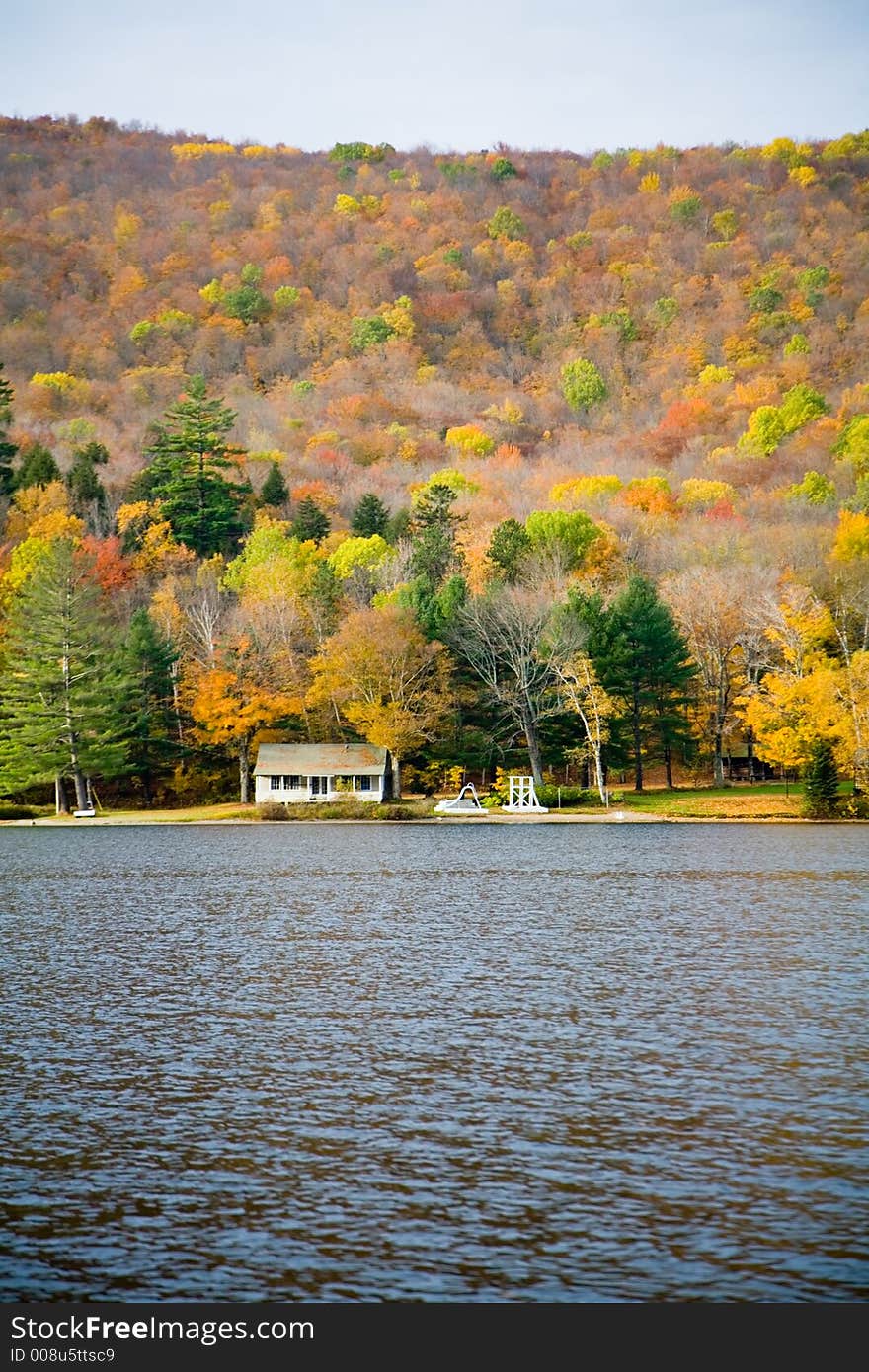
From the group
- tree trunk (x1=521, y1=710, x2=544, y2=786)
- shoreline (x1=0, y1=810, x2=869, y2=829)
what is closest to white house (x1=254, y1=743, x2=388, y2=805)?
shoreline (x1=0, y1=810, x2=869, y2=829)

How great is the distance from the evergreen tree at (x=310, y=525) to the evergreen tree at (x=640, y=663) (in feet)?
139

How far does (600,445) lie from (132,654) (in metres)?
101

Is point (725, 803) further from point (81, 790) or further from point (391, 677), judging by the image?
point (81, 790)

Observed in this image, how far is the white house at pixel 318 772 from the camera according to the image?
88.7 metres

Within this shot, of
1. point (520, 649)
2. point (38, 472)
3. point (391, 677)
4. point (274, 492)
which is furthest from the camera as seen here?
point (274, 492)

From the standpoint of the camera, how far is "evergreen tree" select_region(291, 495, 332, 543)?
12588 centimetres

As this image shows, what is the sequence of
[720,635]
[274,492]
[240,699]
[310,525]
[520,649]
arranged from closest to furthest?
[520,649]
[240,699]
[720,635]
[310,525]
[274,492]

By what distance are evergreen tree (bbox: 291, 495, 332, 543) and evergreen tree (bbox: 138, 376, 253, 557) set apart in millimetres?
5257

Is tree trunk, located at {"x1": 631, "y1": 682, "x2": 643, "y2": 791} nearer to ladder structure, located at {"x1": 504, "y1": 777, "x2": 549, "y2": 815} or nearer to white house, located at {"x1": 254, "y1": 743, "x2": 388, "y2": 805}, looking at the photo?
ladder structure, located at {"x1": 504, "y1": 777, "x2": 549, "y2": 815}

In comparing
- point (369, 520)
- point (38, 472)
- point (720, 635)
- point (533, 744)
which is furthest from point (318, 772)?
point (38, 472)

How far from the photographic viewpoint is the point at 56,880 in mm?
51000

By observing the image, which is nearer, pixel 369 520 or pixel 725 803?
pixel 725 803

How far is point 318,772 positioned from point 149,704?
12.1 m

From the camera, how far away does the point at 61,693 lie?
87.6m
